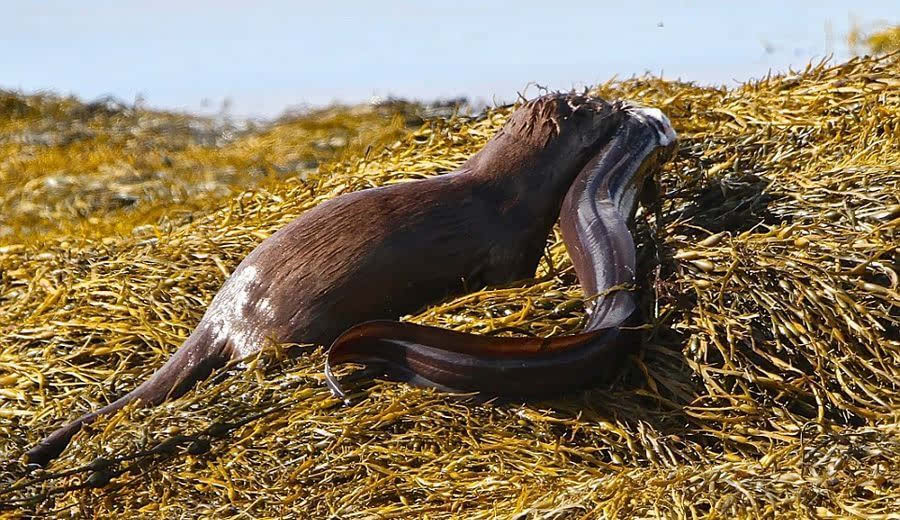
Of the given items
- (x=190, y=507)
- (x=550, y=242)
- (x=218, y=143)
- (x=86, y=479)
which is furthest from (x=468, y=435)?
(x=218, y=143)

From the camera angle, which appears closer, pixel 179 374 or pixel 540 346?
pixel 540 346

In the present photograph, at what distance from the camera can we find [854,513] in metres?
2.77

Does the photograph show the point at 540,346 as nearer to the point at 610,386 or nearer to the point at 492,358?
the point at 492,358

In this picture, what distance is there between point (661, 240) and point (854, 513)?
1.58m

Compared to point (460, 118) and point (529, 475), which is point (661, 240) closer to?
point (529, 475)

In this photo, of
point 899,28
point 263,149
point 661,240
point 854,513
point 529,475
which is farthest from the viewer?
point 263,149

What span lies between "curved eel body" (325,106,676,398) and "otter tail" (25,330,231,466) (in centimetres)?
54

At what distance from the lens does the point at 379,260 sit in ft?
13.6

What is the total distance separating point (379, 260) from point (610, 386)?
0.88 metres

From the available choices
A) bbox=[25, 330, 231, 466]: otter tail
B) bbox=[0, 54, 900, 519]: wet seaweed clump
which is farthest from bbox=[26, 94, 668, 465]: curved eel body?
bbox=[0, 54, 900, 519]: wet seaweed clump

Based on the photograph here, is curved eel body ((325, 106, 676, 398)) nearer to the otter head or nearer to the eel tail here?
the eel tail

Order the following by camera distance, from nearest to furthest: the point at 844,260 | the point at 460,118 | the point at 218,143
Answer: the point at 844,260
the point at 460,118
the point at 218,143

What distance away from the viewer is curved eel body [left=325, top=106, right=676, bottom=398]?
3551 mm

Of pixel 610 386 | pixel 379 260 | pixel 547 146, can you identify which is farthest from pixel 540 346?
pixel 547 146
